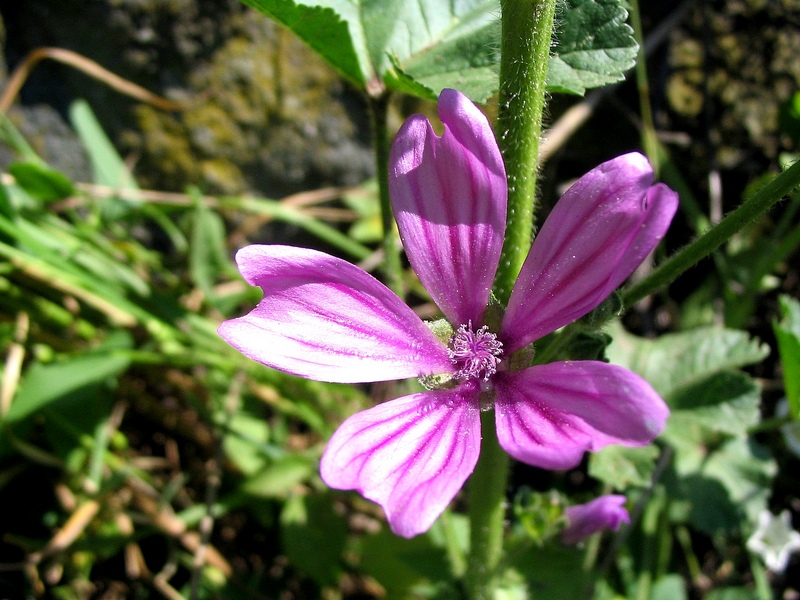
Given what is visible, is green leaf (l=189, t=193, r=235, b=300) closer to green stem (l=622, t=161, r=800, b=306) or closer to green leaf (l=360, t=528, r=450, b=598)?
green leaf (l=360, t=528, r=450, b=598)

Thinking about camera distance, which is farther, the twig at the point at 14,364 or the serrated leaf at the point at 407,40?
the twig at the point at 14,364

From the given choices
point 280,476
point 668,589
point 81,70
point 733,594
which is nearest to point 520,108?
point 280,476

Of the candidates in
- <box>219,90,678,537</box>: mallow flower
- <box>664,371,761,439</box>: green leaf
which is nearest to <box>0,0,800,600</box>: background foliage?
<box>664,371,761,439</box>: green leaf

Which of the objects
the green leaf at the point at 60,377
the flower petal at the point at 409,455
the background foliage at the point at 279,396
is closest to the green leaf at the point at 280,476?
the background foliage at the point at 279,396

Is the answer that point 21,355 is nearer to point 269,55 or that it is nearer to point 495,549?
point 269,55

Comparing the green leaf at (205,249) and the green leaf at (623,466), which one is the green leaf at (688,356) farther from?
the green leaf at (205,249)

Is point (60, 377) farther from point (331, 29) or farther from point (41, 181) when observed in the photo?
point (331, 29)
